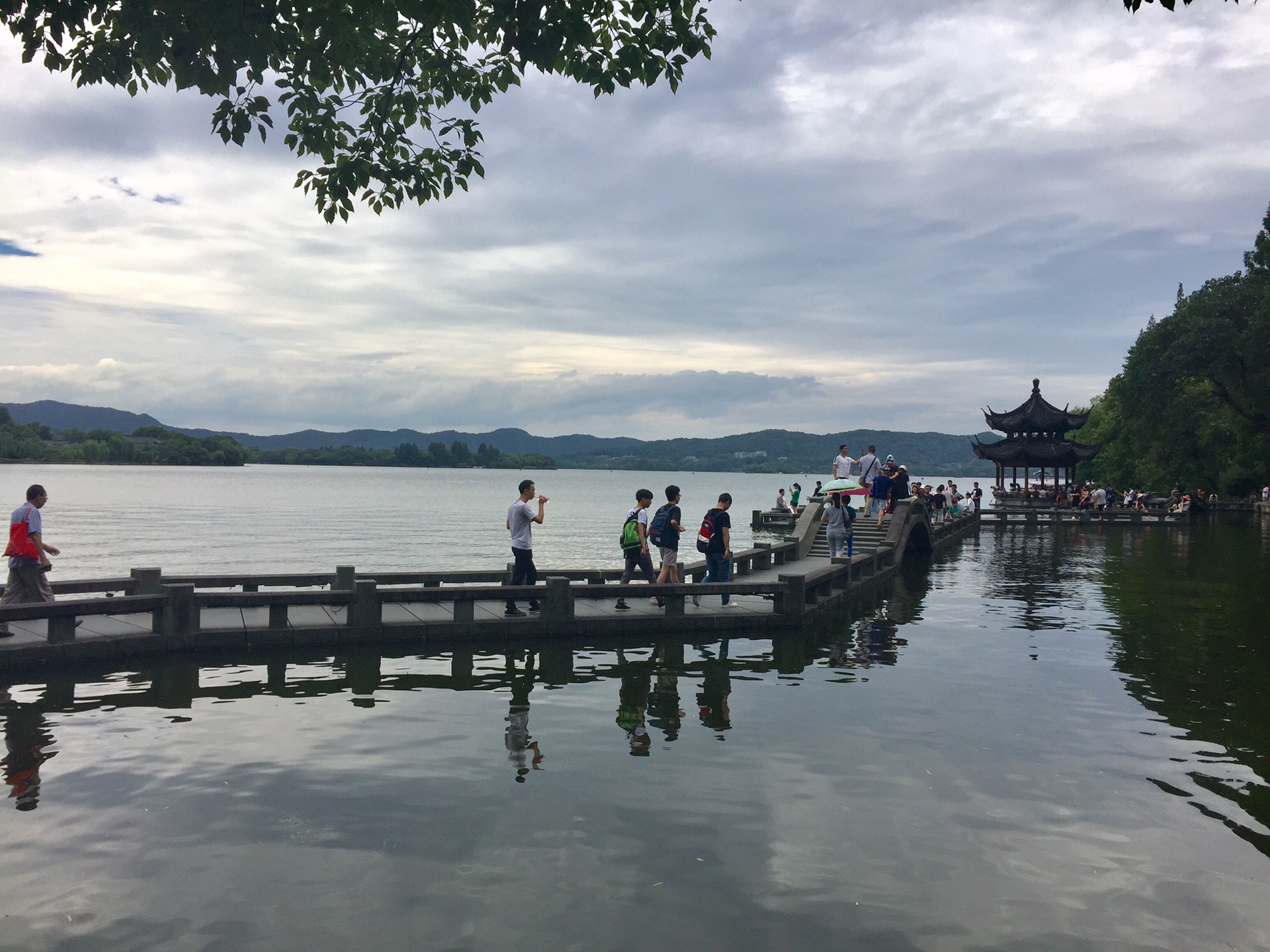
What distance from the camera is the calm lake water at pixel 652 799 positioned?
5629mm

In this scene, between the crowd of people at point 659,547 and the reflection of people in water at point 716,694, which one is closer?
the reflection of people in water at point 716,694

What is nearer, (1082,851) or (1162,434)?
(1082,851)

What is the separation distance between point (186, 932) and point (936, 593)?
68.9ft

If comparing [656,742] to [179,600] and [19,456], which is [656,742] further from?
[19,456]

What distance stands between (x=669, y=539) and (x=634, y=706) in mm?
5282

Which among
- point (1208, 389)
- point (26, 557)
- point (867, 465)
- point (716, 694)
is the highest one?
point (1208, 389)

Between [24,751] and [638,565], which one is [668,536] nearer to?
[638,565]

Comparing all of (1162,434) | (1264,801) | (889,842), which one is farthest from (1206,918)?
(1162,434)

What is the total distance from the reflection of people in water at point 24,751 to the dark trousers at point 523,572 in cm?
669

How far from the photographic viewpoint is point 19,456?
166250mm

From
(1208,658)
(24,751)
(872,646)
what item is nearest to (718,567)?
(872,646)

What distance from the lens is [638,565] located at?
658 inches

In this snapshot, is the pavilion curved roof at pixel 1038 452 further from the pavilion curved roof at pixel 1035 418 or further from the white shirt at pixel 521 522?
the white shirt at pixel 521 522

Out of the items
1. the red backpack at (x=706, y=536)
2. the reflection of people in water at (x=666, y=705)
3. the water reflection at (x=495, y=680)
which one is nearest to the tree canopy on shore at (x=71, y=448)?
the red backpack at (x=706, y=536)
